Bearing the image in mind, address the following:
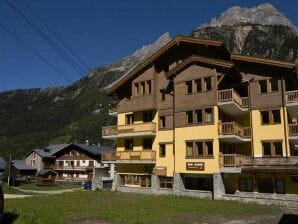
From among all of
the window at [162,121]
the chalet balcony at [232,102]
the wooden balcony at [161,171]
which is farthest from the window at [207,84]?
the wooden balcony at [161,171]

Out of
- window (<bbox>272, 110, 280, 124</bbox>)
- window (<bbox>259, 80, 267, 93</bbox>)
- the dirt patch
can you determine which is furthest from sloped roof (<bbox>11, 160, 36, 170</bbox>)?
the dirt patch

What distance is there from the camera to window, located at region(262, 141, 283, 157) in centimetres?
3925

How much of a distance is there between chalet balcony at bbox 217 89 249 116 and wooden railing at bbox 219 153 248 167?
5130 mm

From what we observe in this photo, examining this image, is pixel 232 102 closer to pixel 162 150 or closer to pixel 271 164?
pixel 271 164

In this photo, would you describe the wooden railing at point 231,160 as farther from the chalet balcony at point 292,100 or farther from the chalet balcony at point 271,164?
the chalet balcony at point 292,100

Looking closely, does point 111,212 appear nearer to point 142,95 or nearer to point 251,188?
point 251,188

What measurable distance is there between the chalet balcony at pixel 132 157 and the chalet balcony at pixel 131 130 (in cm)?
215

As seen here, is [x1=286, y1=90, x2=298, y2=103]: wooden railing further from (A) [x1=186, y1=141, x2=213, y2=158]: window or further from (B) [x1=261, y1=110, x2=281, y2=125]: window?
(A) [x1=186, y1=141, x2=213, y2=158]: window

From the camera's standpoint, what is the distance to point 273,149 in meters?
39.5

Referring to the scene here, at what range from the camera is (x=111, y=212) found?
88.7ft

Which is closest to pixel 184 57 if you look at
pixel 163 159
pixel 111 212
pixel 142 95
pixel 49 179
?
pixel 142 95

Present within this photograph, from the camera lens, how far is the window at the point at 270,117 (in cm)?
3956

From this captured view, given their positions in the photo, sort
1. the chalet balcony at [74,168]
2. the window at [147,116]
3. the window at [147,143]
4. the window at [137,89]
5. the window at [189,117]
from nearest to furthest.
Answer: the window at [189,117] < the window at [147,143] < the window at [147,116] < the window at [137,89] < the chalet balcony at [74,168]

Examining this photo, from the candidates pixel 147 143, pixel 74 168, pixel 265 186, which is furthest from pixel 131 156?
pixel 74 168
